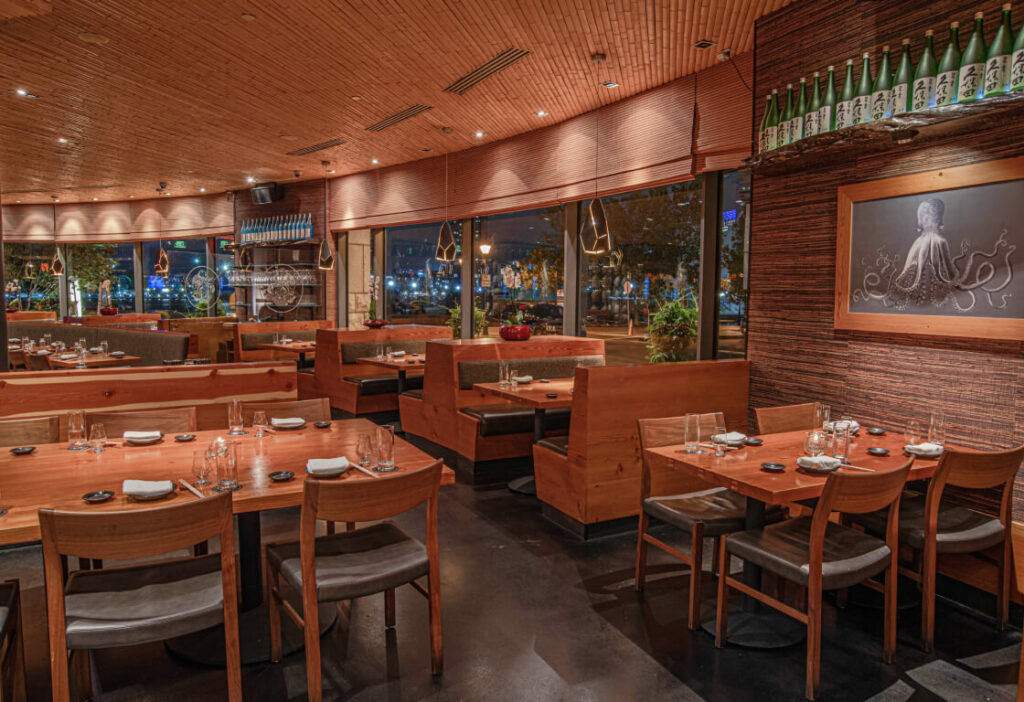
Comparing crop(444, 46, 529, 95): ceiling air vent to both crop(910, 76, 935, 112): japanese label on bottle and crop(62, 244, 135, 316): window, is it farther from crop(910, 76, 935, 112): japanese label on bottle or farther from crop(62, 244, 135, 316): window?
crop(62, 244, 135, 316): window

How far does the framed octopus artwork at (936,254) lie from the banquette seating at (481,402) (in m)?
2.33

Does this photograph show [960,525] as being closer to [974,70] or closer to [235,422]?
[974,70]

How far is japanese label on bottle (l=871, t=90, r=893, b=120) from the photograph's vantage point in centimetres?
346

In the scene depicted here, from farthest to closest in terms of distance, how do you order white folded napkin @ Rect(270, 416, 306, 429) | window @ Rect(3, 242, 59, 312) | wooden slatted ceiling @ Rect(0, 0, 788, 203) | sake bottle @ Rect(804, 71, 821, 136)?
1. window @ Rect(3, 242, 59, 312)
2. wooden slatted ceiling @ Rect(0, 0, 788, 203)
3. sake bottle @ Rect(804, 71, 821, 136)
4. white folded napkin @ Rect(270, 416, 306, 429)

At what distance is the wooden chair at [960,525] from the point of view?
2869 millimetres

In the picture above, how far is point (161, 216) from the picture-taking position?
1376 centimetres

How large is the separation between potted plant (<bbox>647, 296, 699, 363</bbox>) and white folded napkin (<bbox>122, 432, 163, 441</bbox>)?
4.38 m

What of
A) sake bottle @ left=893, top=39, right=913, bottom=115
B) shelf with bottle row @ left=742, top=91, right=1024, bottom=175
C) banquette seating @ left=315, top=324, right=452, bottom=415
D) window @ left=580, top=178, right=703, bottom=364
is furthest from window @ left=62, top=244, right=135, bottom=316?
sake bottle @ left=893, top=39, right=913, bottom=115

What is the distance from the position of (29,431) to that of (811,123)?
4589 mm

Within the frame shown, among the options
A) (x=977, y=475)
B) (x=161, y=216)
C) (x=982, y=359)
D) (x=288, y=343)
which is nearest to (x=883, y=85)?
(x=982, y=359)

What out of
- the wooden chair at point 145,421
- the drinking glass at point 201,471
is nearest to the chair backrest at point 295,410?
the wooden chair at point 145,421

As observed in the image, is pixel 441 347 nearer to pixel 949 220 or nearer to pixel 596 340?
pixel 596 340

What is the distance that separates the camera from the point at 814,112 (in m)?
3.85

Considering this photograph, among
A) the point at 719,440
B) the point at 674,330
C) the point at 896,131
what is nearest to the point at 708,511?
the point at 719,440
